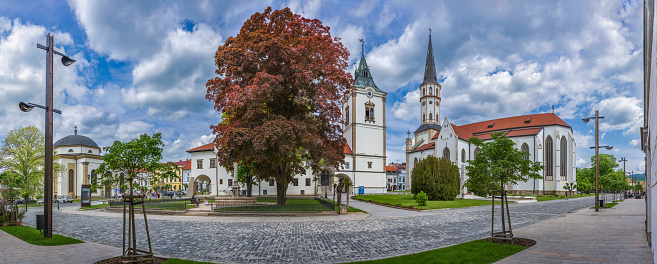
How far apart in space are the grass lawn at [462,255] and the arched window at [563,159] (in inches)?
2569

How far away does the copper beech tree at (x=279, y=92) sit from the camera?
2116 cm

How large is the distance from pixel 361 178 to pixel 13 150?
4523 cm

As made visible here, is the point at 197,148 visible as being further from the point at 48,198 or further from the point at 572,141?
the point at 572,141

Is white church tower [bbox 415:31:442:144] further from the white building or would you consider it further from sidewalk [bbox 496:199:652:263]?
sidewalk [bbox 496:199:652:263]

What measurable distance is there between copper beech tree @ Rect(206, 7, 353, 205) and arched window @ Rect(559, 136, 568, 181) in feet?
184

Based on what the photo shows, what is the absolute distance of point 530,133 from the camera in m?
65.6

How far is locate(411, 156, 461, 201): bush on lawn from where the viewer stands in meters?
34.9

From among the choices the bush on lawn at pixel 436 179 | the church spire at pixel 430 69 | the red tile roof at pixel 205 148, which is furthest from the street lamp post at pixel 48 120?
the church spire at pixel 430 69

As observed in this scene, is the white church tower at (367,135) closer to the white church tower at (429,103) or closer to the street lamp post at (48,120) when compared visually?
the white church tower at (429,103)

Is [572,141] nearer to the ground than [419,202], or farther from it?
farther from it

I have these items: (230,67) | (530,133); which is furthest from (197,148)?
(530,133)

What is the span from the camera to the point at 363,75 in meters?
64.2

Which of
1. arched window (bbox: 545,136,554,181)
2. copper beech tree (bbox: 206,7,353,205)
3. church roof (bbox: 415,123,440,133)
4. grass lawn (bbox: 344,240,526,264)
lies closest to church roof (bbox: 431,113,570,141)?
arched window (bbox: 545,136,554,181)

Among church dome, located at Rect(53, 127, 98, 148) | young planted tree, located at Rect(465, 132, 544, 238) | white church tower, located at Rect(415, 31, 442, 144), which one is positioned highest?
white church tower, located at Rect(415, 31, 442, 144)
